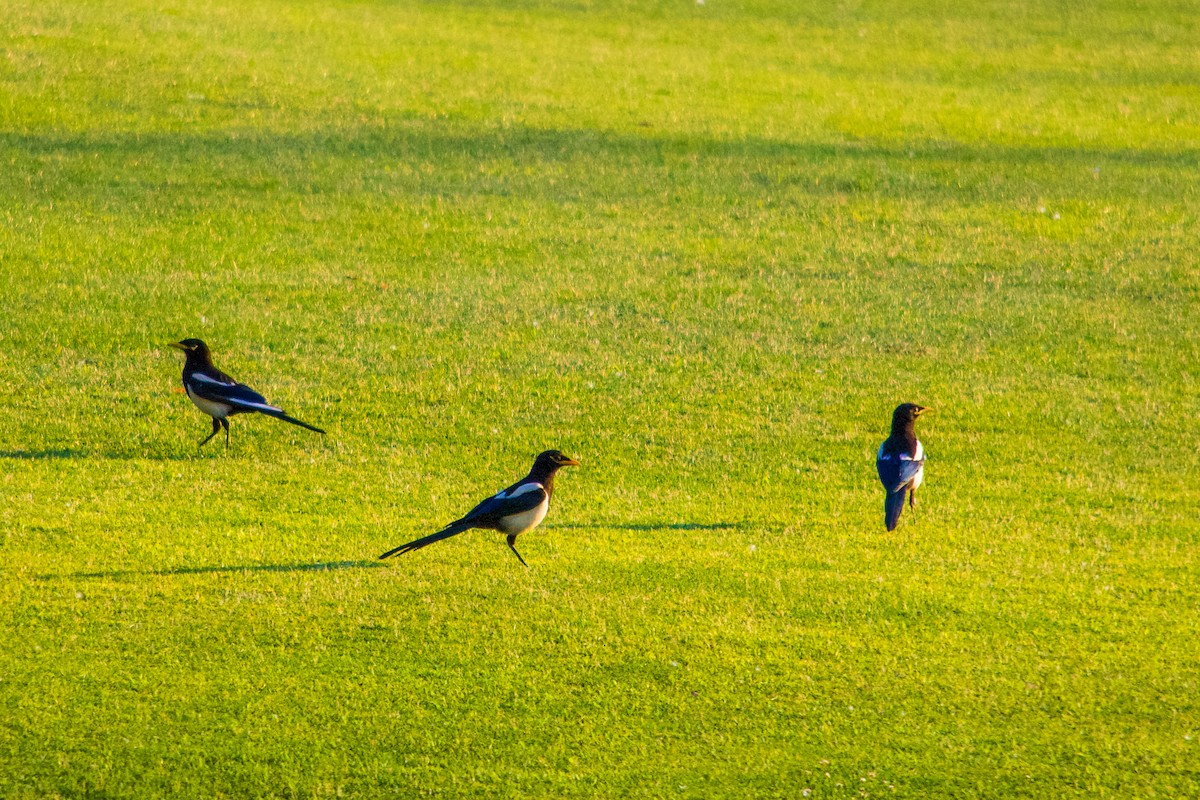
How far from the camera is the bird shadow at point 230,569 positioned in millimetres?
9492

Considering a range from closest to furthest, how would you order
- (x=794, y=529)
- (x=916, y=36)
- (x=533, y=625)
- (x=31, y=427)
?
(x=533, y=625) < (x=794, y=529) < (x=31, y=427) < (x=916, y=36)

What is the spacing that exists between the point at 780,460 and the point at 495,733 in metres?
5.84

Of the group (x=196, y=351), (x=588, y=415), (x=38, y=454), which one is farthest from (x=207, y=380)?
(x=588, y=415)

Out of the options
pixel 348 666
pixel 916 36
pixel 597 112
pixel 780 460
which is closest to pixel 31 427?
pixel 348 666

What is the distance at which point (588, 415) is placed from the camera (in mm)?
13875

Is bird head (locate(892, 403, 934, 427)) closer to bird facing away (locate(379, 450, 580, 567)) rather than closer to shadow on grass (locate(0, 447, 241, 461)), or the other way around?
bird facing away (locate(379, 450, 580, 567))

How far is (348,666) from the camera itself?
8.30m

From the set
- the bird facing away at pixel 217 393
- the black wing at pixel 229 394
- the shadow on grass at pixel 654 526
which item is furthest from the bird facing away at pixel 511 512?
the black wing at pixel 229 394

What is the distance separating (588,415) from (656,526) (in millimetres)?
2964

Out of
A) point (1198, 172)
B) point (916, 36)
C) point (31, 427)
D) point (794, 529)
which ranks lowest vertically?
point (31, 427)

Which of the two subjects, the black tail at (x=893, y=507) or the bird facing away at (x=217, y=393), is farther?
the bird facing away at (x=217, y=393)

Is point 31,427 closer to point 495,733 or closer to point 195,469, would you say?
point 195,469

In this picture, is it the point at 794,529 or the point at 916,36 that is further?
the point at 916,36

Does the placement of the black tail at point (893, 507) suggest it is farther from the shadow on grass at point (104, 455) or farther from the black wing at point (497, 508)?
the shadow on grass at point (104, 455)
